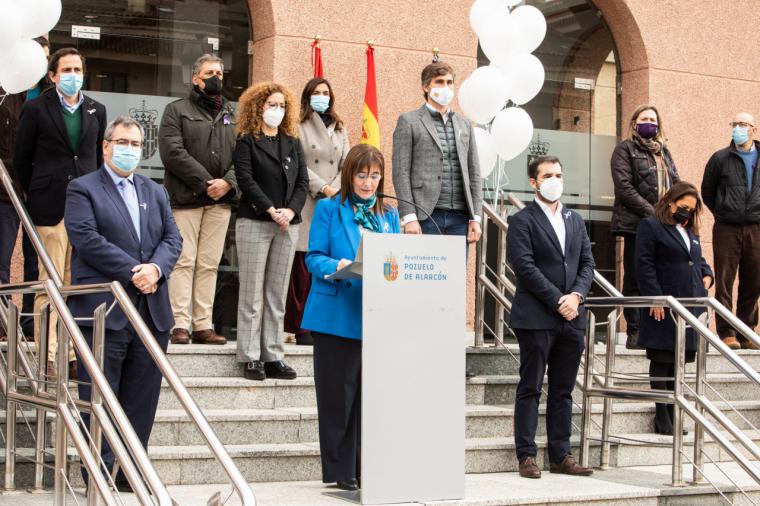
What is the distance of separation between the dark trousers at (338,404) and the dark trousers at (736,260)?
15.6 feet

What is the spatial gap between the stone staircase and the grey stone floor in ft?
0.43

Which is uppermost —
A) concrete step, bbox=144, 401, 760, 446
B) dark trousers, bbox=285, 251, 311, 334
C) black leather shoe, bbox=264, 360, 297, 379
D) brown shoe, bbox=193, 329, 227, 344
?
dark trousers, bbox=285, 251, 311, 334

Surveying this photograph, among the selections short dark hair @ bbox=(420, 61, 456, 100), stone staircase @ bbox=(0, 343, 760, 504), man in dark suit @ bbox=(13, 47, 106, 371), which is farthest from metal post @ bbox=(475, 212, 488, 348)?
man in dark suit @ bbox=(13, 47, 106, 371)

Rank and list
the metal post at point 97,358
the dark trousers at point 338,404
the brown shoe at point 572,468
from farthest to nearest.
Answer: the brown shoe at point 572,468 → the dark trousers at point 338,404 → the metal post at point 97,358

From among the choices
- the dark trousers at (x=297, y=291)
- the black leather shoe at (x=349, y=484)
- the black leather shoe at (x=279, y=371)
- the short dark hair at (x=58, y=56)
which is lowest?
the black leather shoe at (x=349, y=484)

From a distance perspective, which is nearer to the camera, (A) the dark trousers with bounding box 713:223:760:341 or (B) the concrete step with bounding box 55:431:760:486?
(B) the concrete step with bounding box 55:431:760:486

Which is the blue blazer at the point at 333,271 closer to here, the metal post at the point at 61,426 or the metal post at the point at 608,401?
the metal post at the point at 61,426

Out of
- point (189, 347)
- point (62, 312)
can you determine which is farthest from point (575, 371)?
point (62, 312)

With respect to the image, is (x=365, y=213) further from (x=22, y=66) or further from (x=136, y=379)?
(x=22, y=66)

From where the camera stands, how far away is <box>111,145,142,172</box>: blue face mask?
6.22m

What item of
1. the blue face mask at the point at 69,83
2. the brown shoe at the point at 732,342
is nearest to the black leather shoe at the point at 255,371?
the blue face mask at the point at 69,83

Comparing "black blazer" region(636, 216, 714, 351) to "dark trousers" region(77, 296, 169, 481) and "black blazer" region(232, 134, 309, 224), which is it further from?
"dark trousers" region(77, 296, 169, 481)

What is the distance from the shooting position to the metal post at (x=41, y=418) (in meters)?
6.04

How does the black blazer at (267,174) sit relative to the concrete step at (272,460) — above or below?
above
